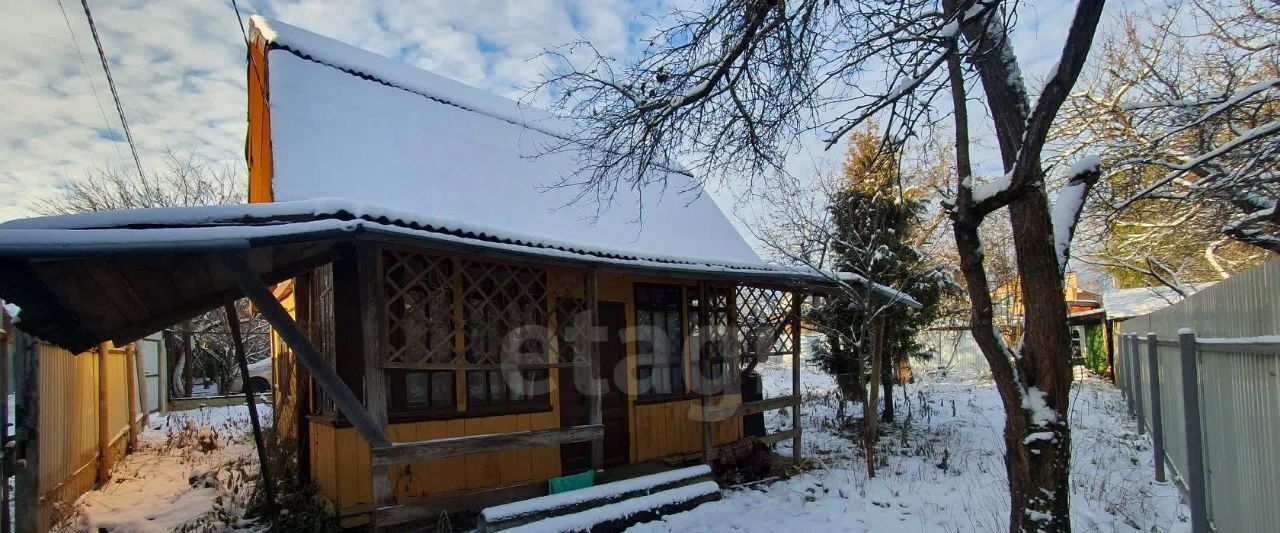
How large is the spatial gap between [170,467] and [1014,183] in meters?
10.8

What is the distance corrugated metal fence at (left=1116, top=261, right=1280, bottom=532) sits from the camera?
3.12m

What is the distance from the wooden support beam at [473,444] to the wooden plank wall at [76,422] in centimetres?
312

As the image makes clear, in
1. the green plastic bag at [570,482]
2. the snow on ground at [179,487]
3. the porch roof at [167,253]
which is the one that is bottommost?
Result: the snow on ground at [179,487]

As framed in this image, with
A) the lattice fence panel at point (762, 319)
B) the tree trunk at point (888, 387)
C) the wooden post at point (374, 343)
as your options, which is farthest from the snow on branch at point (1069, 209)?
the tree trunk at point (888, 387)

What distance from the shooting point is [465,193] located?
7.57 m

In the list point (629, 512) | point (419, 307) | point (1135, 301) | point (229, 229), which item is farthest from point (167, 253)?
point (1135, 301)

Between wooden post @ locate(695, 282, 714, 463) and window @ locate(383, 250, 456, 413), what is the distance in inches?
125

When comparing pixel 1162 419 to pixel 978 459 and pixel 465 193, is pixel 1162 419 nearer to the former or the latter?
pixel 978 459

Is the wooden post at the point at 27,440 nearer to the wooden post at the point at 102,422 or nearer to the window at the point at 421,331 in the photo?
the window at the point at 421,331

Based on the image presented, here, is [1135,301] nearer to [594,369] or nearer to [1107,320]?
[1107,320]

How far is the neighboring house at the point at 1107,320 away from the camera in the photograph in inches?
850

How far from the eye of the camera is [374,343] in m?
5.27

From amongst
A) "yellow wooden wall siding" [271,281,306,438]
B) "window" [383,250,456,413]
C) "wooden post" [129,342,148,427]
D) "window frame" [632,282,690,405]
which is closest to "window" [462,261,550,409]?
"window" [383,250,456,413]

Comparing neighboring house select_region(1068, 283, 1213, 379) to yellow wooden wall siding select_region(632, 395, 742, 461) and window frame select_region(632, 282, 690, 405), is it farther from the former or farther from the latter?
window frame select_region(632, 282, 690, 405)
